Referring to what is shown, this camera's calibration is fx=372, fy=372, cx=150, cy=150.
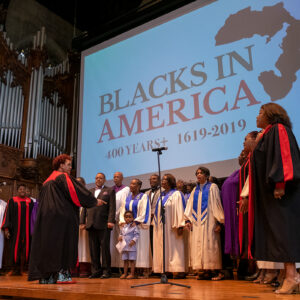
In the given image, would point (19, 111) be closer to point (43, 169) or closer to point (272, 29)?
point (43, 169)

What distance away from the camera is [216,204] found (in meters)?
4.75

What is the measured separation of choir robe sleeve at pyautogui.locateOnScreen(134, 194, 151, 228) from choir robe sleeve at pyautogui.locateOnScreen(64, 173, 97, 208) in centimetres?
132

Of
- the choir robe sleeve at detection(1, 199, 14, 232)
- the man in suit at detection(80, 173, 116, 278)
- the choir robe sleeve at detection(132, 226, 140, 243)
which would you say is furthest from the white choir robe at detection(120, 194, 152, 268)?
the choir robe sleeve at detection(1, 199, 14, 232)

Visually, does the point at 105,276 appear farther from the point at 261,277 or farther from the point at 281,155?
the point at 281,155

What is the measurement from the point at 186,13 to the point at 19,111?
17.2 ft

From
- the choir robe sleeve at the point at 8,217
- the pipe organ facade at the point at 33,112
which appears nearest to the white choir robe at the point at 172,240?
the choir robe sleeve at the point at 8,217

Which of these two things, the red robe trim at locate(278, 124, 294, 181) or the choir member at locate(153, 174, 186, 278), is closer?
the red robe trim at locate(278, 124, 294, 181)

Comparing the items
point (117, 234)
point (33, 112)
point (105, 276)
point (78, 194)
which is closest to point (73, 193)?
point (78, 194)

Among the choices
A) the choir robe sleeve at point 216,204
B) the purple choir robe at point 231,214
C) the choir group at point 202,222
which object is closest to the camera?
the choir group at point 202,222

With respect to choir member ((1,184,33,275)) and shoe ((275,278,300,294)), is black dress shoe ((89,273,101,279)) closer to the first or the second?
choir member ((1,184,33,275))

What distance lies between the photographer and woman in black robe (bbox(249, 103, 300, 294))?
263cm

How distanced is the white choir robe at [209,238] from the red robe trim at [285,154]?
6.75 feet

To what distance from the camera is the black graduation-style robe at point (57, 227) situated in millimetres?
3930

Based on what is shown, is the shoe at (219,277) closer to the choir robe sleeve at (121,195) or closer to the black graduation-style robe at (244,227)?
the black graduation-style robe at (244,227)
